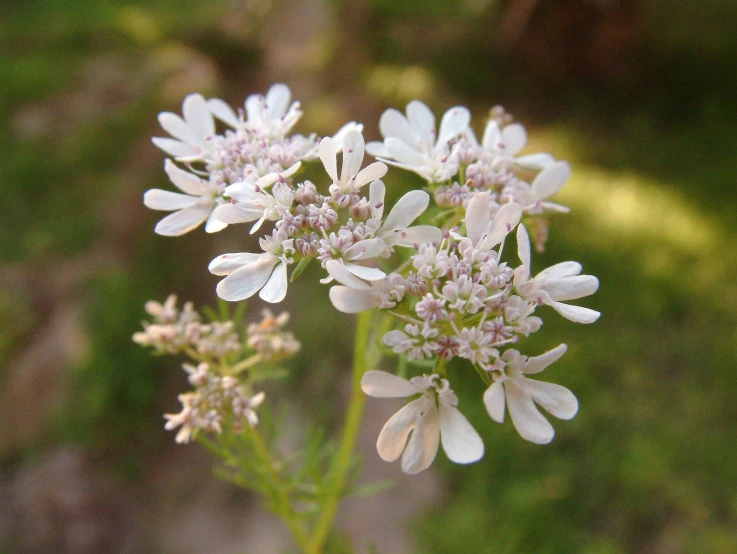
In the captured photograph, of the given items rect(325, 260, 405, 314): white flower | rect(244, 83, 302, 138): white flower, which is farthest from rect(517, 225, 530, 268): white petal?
rect(244, 83, 302, 138): white flower

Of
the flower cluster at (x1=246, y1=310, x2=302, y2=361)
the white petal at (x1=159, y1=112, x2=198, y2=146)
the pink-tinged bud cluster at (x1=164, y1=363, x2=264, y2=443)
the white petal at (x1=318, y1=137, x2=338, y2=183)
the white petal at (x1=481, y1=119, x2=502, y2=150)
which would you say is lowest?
the pink-tinged bud cluster at (x1=164, y1=363, x2=264, y2=443)

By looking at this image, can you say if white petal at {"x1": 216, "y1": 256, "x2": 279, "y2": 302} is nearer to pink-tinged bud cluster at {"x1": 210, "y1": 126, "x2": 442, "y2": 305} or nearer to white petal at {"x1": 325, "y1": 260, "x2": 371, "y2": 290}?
pink-tinged bud cluster at {"x1": 210, "y1": 126, "x2": 442, "y2": 305}

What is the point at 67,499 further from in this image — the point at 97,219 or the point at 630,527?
the point at 630,527

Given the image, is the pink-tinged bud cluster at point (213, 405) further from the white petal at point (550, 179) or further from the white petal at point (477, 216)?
the white petal at point (550, 179)

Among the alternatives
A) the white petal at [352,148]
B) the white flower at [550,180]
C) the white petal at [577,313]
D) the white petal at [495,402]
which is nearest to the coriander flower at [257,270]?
the white petal at [352,148]

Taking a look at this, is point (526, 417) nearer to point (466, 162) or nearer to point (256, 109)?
point (466, 162)

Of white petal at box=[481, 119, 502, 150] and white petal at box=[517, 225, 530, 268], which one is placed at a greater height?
white petal at box=[481, 119, 502, 150]

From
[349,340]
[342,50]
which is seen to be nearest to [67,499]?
[349,340]
